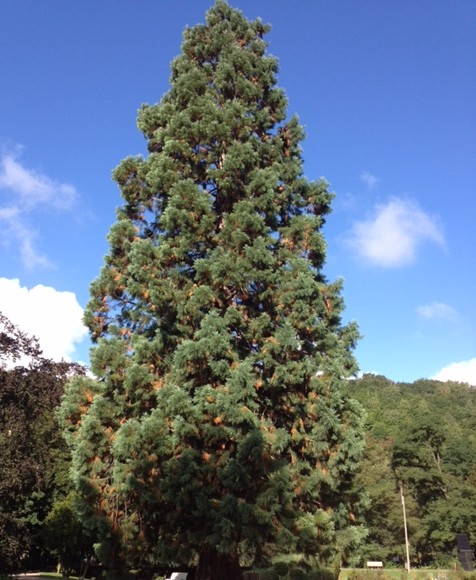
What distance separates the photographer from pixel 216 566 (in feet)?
36.7

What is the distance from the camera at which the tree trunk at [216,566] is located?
1111 cm

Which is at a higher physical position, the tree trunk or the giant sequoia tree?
the giant sequoia tree

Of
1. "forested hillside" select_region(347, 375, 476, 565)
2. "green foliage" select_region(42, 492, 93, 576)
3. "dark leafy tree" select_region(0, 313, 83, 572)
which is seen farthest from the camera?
"forested hillside" select_region(347, 375, 476, 565)

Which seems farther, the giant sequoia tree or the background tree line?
the background tree line

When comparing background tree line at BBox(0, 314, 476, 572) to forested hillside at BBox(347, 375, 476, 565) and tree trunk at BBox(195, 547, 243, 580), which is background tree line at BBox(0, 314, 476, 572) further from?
tree trunk at BBox(195, 547, 243, 580)

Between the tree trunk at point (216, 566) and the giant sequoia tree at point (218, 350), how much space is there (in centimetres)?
3

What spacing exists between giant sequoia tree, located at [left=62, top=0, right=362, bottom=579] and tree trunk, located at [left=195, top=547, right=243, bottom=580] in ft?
0.09

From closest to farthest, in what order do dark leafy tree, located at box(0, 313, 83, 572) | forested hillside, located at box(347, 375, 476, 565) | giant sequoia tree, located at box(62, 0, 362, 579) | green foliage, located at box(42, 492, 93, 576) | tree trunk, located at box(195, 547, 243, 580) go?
giant sequoia tree, located at box(62, 0, 362, 579) < tree trunk, located at box(195, 547, 243, 580) < dark leafy tree, located at box(0, 313, 83, 572) < green foliage, located at box(42, 492, 93, 576) < forested hillside, located at box(347, 375, 476, 565)

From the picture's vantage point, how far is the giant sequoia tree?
10633 mm

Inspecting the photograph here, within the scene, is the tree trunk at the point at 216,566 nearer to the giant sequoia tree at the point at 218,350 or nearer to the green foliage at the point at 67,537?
the giant sequoia tree at the point at 218,350

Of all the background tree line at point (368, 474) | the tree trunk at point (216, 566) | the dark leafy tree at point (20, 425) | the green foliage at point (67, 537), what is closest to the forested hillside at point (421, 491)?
the background tree line at point (368, 474)

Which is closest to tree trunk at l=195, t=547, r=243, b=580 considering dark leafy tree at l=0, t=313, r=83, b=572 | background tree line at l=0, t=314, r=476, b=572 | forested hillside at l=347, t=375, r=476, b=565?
background tree line at l=0, t=314, r=476, b=572

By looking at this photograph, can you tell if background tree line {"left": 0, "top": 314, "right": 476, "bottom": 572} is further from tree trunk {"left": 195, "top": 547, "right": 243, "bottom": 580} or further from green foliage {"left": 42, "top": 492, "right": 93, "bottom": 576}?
tree trunk {"left": 195, "top": 547, "right": 243, "bottom": 580}

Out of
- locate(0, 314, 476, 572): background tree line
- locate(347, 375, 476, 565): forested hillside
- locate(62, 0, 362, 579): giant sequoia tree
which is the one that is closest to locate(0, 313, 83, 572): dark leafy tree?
locate(0, 314, 476, 572): background tree line
